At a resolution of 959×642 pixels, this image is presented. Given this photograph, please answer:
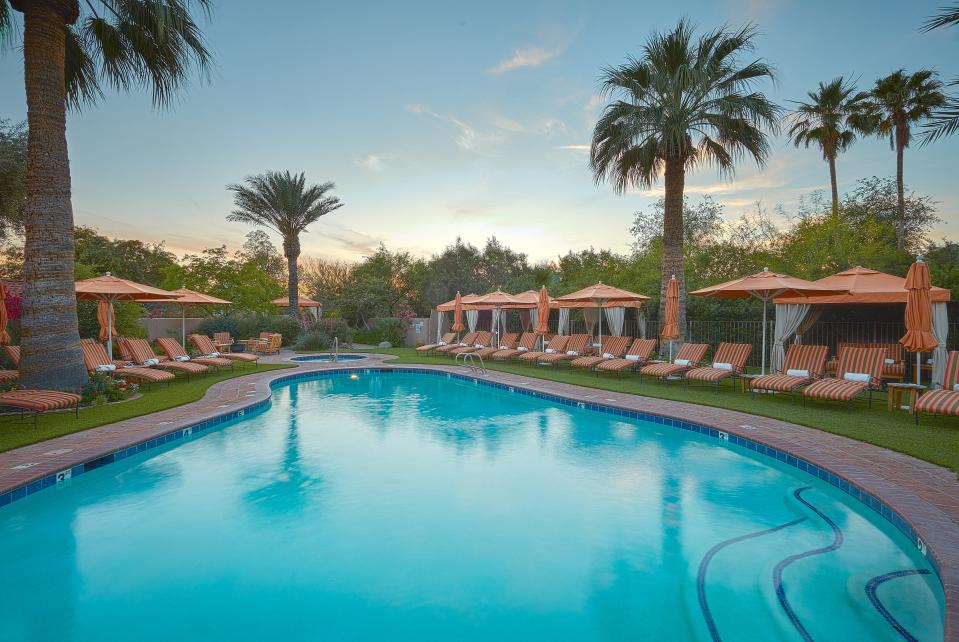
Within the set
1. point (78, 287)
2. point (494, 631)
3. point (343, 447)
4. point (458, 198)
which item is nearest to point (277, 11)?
point (78, 287)

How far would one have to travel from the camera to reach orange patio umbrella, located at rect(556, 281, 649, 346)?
13.0 m

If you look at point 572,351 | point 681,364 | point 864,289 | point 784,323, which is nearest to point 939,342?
point 864,289

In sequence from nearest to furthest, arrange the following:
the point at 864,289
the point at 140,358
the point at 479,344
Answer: the point at 864,289 → the point at 140,358 → the point at 479,344

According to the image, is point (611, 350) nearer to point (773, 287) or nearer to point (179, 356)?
point (773, 287)

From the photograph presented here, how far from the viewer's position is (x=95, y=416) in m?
7.41

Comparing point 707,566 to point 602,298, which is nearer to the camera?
point 707,566

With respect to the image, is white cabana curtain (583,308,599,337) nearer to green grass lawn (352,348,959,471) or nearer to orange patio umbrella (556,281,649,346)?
orange patio umbrella (556,281,649,346)

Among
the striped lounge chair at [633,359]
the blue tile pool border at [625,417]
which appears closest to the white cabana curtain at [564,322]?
the striped lounge chair at [633,359]

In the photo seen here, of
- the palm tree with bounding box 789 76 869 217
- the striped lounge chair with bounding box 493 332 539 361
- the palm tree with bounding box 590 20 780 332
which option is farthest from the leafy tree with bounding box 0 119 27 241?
the palm tree with bounding box 789 76 869 217

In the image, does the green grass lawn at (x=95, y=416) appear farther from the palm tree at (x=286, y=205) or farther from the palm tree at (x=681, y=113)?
the palm tree at (x=286, y=205)

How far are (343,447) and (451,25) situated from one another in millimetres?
11400

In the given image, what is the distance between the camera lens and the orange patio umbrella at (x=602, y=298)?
13.0m

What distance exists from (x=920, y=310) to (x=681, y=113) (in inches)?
247

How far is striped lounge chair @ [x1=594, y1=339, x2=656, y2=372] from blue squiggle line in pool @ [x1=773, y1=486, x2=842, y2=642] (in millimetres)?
7109
